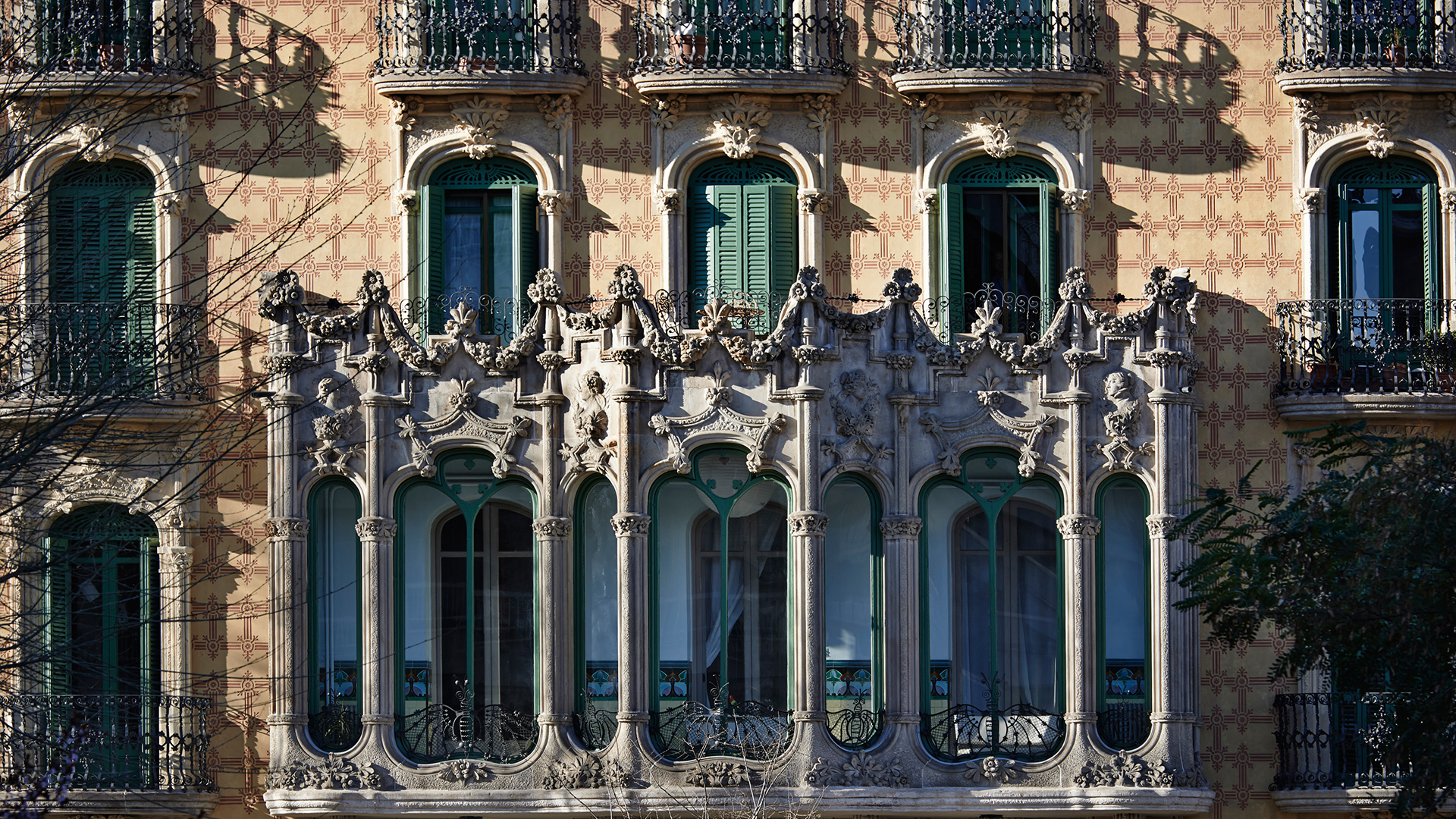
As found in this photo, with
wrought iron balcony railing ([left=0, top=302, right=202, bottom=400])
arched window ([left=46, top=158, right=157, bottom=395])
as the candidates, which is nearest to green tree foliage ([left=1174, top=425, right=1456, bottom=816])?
wrought iron balcony railing ([left=0, top=302, right=202, bottom=400])

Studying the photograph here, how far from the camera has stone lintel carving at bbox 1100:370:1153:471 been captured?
91.2ft

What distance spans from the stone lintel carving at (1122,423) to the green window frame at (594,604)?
17.5 feet

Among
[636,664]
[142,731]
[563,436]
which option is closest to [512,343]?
[563,436]

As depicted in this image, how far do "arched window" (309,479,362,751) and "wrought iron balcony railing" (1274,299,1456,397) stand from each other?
409 inches

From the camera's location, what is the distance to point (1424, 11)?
29.1 meters

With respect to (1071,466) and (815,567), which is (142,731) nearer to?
(815,567)

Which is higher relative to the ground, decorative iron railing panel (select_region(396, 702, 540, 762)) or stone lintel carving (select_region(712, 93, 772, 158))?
stone lintel carving (select_region(712, 93, 772, 158))

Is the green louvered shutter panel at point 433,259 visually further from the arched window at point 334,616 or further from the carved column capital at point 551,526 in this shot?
the carved column capital at point 551,526

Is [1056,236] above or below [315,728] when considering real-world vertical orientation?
above

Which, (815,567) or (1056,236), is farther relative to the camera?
(1056,236)

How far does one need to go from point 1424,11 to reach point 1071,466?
21.8ft

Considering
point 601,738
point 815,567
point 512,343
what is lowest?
point 601,738

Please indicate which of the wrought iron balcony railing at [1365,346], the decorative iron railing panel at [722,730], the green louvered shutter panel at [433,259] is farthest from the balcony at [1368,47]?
the green louvered shutter panel at [433,259]

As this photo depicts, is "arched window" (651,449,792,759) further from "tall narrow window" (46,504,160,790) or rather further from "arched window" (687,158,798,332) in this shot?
"tall narrow window" (46,504,160,790)
